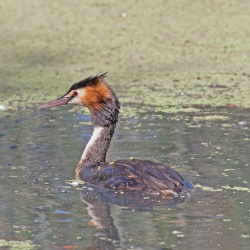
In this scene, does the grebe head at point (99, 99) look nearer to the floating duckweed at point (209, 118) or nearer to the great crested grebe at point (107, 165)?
the great crested grebe at point (107, 165)

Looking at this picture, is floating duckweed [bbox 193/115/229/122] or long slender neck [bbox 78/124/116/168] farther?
floating duckweed [bbox 193/115/229/122]

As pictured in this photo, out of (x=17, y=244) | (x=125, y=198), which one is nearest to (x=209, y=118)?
(x=125, y=198)

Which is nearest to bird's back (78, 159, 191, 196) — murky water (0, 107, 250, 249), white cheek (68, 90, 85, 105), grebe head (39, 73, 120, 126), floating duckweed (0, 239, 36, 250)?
murky water (0, 107, 250, 249)

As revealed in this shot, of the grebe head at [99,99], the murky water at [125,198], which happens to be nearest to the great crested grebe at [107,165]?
the grebe head at [99,99]

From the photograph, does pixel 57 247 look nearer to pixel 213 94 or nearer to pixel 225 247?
pixel 225 247

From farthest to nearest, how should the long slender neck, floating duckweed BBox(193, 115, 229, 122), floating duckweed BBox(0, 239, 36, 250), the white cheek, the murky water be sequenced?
floating duckweed BBox(193, 115, 229, 122), the white cheek, the long slender neck, the murky water, floating duckweed BBox(0, 239, 36, 250)

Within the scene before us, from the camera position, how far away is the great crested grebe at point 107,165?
7.16 meters

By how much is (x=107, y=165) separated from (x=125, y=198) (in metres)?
0.75

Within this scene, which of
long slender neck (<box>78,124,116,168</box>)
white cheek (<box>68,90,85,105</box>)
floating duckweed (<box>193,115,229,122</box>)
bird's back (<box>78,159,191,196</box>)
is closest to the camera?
bird's back (<box>78,159,191,196</box>)

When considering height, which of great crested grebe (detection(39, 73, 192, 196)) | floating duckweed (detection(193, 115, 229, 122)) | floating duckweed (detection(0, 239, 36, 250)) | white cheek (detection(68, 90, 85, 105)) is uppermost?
white cheek (detection(68, 90, 85, 105))

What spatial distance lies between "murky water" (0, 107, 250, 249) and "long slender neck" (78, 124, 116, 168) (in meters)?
0.25

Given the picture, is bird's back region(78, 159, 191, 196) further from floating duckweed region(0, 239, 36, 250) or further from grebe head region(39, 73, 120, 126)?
floating duckweed region(0, 239, 36, 250)

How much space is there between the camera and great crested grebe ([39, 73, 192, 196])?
7.16 meters

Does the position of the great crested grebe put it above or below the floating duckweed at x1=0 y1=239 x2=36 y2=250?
above
